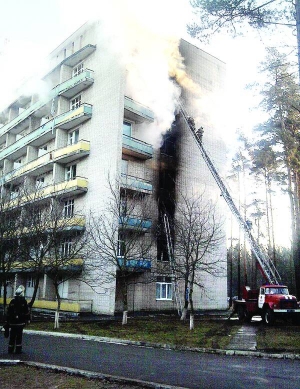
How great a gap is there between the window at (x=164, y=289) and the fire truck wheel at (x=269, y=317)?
35.3ft

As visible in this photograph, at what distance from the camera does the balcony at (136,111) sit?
29719 millimetres

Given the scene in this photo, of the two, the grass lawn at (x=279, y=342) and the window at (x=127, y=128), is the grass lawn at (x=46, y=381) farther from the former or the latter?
the window at (x=127, y=128)

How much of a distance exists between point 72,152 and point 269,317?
60.0ft

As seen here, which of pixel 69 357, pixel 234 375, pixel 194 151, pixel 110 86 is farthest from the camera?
pixel 194 151

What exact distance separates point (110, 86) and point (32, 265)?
14.3 meters

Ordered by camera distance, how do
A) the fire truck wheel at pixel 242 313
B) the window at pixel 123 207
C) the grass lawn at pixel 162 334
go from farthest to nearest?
the fire truck wheel at pixel 242 313 → the window at pixel 123 207 → the grass lawn at pixel 162 334

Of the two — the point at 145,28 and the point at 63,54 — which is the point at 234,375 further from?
the point at 63,54

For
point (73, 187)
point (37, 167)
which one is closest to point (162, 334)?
point (73, 187)

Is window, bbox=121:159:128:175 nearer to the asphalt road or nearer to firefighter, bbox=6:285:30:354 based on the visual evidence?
the asphalt road

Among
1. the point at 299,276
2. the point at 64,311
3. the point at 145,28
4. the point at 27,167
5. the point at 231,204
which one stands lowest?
the point at 64,311

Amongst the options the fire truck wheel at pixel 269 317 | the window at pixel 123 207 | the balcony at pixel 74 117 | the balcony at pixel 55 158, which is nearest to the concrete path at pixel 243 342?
the fire truck wheel at pixel 269 317

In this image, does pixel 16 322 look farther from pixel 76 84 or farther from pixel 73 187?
pixel 76 84

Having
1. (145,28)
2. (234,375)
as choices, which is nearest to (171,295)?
(145,28)

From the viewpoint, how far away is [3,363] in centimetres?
874
